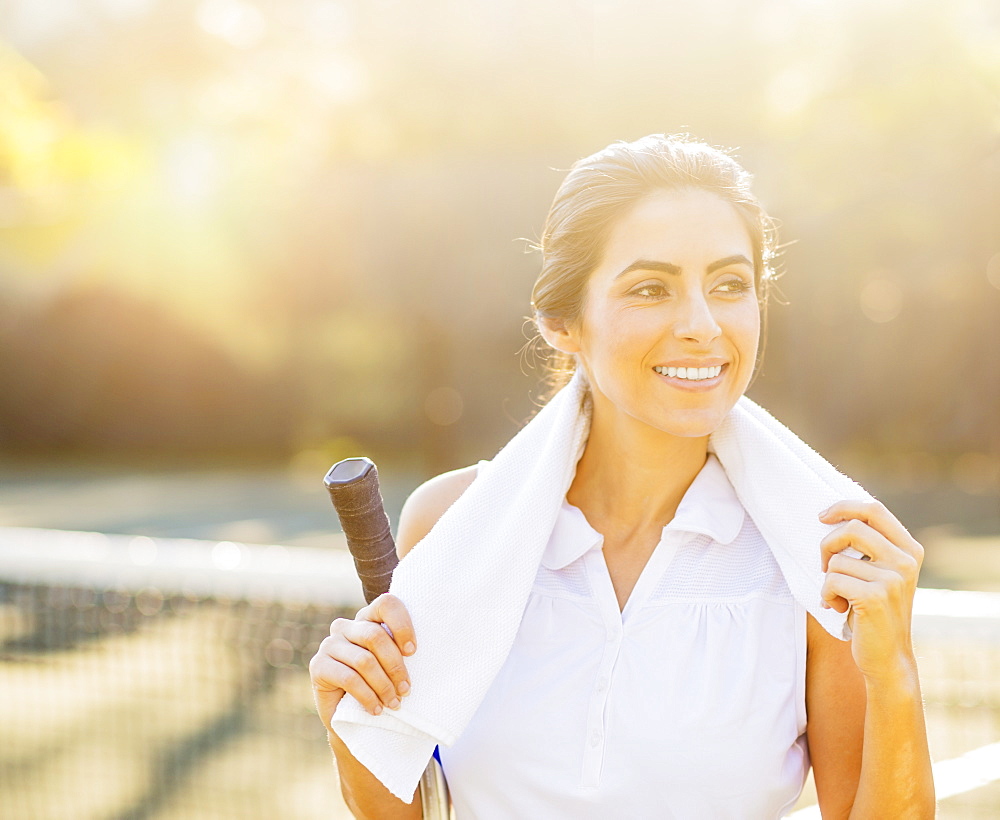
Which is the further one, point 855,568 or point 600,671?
point 600,671

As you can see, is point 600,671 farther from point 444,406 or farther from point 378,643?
point 444,406

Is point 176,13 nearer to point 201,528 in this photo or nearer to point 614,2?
point 614,2

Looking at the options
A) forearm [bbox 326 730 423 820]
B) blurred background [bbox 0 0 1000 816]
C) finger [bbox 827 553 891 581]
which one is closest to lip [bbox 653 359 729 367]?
finger [bbox 827 553 891 581]

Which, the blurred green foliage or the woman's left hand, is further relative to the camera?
the blurred green foliage

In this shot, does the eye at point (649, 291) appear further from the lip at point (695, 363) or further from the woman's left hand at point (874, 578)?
the woman's left hand at point (874, 578)

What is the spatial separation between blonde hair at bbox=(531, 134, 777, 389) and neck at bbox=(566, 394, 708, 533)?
33 centimetres

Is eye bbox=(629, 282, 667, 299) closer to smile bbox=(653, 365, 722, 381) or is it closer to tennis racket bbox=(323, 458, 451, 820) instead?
smile bbox=(653, 365, 722, 381)

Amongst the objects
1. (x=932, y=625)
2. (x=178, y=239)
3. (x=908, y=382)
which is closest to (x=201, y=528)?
(x=178, y=239)

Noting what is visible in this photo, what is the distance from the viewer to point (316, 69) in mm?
24891

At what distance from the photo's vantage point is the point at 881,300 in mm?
21156

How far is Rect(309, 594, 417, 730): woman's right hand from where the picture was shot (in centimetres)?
224

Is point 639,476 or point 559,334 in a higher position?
point 559,334

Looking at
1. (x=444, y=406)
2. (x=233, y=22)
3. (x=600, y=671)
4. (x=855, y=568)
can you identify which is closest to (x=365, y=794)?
(x=600, y=671)

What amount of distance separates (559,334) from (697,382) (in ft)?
1.69
